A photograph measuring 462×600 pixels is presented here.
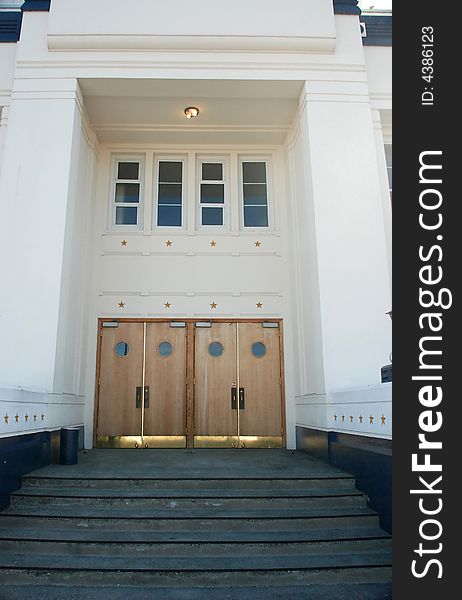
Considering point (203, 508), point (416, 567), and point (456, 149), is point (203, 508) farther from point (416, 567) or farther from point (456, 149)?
point (456, 149)

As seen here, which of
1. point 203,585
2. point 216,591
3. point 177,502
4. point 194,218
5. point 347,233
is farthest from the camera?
point 194,218

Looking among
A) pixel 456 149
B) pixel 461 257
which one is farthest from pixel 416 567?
pixel 456 149

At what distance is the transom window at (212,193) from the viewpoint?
937 cm

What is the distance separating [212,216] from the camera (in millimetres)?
9383

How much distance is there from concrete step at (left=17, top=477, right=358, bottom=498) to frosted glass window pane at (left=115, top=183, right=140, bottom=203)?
575cm

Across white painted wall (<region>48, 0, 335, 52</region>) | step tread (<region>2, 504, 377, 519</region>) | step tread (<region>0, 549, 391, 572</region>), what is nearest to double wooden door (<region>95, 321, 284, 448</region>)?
step tread (<region>2, 504, 377, 519</region>)

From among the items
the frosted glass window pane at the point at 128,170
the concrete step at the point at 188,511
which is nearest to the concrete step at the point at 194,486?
the concrete step at the point at 188,511

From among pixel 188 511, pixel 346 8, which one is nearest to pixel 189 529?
pixel 188 511

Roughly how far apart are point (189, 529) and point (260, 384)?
4256 millimetres

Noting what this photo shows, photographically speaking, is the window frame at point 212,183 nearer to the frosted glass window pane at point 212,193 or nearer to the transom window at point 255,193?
the frosted glass window pane at point 212,193

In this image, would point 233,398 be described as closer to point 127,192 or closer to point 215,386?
point 215,386

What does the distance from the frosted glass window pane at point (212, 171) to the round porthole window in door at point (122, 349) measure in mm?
3760

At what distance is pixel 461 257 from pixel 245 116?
6.87 metres

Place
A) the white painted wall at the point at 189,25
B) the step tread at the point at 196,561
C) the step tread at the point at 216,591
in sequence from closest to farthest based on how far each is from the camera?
the step tread at the point at 216,591 < the step tread at the point at 196,561 < the white painted wall at the point at 189,25
